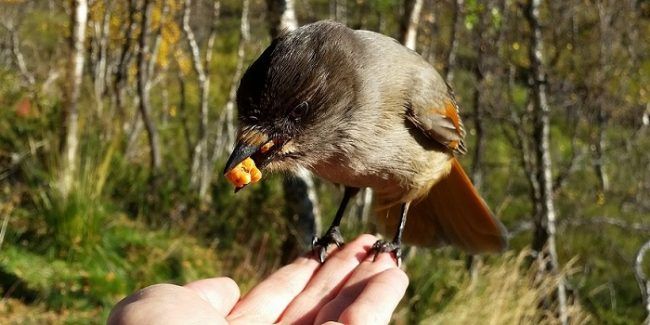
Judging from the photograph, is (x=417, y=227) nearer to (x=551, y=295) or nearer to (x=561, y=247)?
(x=551, y=295)

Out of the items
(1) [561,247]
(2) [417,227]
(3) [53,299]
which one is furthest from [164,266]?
(1) [561,247]

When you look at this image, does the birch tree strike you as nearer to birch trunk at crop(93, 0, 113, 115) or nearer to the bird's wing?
birch trunk at crop(93, 0, 113, 115)

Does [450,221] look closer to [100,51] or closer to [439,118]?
[439,118]

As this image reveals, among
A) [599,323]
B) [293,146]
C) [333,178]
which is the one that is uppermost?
[293,146]

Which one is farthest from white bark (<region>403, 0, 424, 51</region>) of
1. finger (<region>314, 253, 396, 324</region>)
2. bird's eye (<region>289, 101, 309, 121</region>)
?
bird's eye (<region>289, 101, 309, 121</region>)

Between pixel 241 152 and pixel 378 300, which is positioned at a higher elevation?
pixel 241 152

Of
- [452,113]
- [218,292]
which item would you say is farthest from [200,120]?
[218,292]
